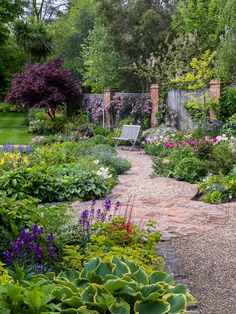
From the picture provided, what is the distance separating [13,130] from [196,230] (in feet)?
53.4

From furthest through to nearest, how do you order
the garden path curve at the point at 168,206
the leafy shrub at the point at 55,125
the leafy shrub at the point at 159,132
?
the leafy shrub at the point at 55,125 → the leafy shrub at the point at 159,132 → the garden path curve at the point at 168,206

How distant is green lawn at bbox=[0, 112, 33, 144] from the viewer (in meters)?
17.3

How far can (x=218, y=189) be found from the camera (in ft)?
23.8

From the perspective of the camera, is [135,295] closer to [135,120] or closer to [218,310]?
[218,310]

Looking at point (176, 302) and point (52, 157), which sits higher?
point (176, 302)

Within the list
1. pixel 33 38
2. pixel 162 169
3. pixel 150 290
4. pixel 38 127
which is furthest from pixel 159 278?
pixel 33 38

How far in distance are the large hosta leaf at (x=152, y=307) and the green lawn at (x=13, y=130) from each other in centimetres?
1214

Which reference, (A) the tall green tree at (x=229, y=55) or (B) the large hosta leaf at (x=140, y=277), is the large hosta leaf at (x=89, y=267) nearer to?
(B) the large hosta leaf at (x=140, y=277)

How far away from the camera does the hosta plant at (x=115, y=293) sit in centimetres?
239

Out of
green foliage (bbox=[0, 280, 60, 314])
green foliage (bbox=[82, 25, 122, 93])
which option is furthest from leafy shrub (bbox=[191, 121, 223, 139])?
green foliage (bbox=[0, 280, 60, 314])

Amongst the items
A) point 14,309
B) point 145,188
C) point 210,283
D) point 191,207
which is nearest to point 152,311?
point 14,309

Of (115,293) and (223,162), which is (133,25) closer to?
(223,162)

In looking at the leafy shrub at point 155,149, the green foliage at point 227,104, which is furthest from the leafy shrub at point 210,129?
the leafy shrub at point 155,149

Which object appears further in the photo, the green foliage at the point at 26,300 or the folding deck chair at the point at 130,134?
the folding deck chair at the point at 130,134
